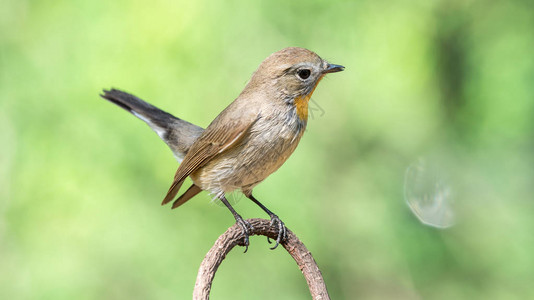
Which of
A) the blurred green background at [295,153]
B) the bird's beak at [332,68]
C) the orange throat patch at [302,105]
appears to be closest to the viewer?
the bird's beak at [332,68]

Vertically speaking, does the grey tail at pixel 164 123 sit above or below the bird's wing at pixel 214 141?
above

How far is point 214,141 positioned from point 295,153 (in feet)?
7.37

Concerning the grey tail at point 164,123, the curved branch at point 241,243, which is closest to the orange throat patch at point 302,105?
the curved branch at point 241,243

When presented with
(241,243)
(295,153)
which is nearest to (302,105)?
(241,243)

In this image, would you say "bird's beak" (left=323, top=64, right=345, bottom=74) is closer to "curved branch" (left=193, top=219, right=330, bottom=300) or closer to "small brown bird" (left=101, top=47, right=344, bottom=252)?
"small brown bird" (left=101, top=47, right=344, bottom=252)

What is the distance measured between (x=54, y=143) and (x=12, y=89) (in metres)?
0.65

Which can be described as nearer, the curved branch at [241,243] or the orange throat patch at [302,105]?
the curved branch at [241,243]

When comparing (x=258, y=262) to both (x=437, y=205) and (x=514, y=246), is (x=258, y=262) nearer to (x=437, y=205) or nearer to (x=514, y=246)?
(x=437, y=205)

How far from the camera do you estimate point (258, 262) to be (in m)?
5.49

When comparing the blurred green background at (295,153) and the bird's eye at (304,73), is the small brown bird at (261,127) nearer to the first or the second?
the bird's eye at (304,73)

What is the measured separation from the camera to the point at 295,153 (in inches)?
217

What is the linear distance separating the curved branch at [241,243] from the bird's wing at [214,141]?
638 mm

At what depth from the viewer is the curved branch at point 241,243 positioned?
219 centimetres

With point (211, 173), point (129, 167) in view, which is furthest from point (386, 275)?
point (211, 173)
